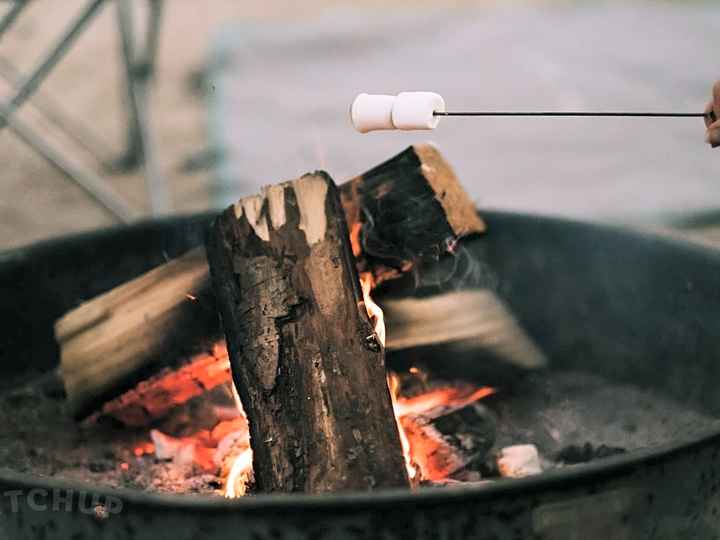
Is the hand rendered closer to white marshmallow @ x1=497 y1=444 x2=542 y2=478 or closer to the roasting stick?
the roasting stick

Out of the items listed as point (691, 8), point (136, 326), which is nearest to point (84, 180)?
point (136, 326)

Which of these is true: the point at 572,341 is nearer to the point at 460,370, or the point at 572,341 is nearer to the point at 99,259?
the point at 460,370

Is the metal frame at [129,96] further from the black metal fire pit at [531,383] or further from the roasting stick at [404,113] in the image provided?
the roasting stick at [404,113]

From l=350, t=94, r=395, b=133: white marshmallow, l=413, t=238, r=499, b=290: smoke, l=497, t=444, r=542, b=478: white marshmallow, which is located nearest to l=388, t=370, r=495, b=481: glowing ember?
l=497, t=444, r=542, b=478: white marshmallow

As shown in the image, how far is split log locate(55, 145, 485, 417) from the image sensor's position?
196 cm

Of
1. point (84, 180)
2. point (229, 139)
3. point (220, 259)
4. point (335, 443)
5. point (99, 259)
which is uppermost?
point (229, 139)

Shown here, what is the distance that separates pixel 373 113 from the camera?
5.23ft

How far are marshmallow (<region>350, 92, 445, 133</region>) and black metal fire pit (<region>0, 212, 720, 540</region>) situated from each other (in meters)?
0.57

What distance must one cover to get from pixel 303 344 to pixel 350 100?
3469 mm

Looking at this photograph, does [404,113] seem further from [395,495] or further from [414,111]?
[395,495]

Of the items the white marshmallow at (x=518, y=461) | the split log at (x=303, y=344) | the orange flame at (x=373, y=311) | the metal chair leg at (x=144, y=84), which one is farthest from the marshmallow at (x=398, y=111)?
the metal chair leg at (x=144, y=84)

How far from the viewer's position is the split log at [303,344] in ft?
4.99

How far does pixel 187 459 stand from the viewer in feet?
6.66

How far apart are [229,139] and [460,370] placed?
8.75 feet
